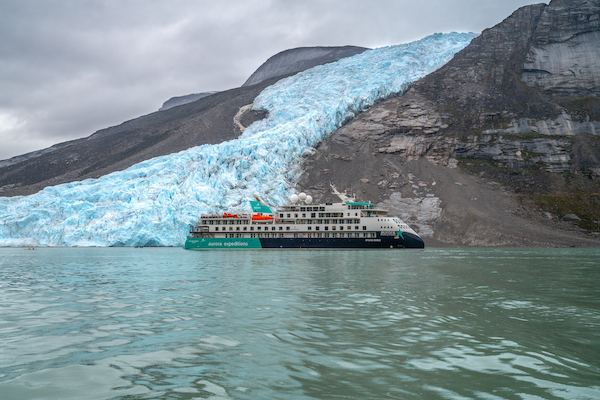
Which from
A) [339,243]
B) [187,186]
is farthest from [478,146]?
[187,186]

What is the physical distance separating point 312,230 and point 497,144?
6048cm

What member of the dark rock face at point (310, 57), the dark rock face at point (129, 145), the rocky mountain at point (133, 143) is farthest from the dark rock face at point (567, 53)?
the dark rock face at point (310, 57)

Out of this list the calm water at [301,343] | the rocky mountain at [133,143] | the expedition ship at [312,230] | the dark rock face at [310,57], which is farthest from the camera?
the dark rock face at [310,57]

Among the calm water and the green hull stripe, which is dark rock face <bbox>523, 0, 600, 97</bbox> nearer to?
the green hull stripe

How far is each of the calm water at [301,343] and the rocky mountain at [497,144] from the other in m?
65.5

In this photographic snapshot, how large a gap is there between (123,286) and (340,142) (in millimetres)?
86429

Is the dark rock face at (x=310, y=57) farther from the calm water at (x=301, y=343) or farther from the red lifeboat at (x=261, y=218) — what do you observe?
the calm water at (x=301, y=343)

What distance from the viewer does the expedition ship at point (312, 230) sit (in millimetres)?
59938

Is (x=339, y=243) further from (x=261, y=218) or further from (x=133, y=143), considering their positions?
(x=133, y=143)

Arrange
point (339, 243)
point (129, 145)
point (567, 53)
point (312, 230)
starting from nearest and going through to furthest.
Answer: point (339, 243)
point (312, 230)
point (567, 53)
point (129, 145)

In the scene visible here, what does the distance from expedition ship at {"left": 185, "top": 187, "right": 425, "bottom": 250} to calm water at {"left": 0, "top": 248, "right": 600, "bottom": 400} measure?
41.5 m

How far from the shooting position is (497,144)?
9719 centimetres

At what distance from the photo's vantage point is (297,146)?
91.6 meters

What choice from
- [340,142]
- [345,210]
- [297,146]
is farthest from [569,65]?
[345,210]
